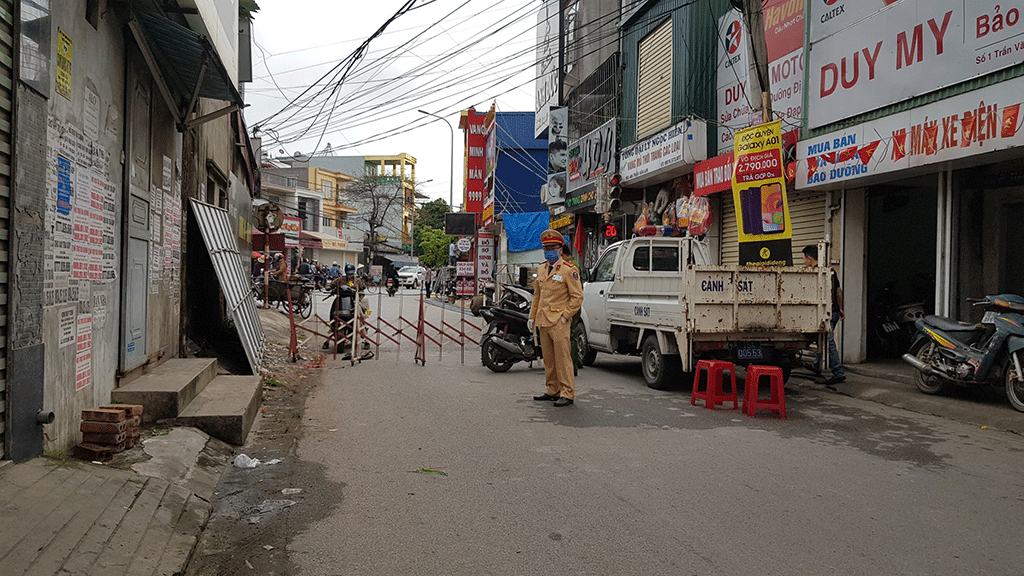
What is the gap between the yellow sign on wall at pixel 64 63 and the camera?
4.79 meters

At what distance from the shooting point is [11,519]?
11.1 feet

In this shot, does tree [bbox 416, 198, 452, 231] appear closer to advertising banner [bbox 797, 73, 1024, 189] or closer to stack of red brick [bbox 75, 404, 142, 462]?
advertising banner [bbox 797, 73, 1024, 189]

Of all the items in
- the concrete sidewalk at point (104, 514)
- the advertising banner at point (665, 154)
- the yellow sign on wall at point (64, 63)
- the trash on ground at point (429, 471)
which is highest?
the advertising banner at point (665, 154)

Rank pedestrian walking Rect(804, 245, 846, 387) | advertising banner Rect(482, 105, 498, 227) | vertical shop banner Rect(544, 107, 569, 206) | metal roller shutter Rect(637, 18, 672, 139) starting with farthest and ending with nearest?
advertising banner Rect(482, 105, 498, 227), vertical shop banner Rect(544, 107, 569, 206), metal roller shutter Rect(637, 18, 672, 139), pedestrian walking Rect(804, 245, 846, 387)

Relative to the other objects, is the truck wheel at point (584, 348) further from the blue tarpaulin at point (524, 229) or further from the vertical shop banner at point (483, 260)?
the blue tarpaulin at point (524, 229)

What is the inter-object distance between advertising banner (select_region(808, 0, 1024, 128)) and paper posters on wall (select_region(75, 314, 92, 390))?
9735 millimetres

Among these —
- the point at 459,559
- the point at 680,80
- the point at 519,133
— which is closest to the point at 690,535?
the point at 459,559

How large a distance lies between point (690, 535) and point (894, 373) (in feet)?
26.6

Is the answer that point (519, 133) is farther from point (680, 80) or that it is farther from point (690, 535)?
point (690, 535)

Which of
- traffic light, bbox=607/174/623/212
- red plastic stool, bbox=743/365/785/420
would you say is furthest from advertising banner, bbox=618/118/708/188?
red plastic stool, bbox=743/365/785/420

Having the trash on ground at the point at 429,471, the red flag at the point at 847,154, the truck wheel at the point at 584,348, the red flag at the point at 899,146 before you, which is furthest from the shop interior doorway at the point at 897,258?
the trash on ground at the point at 429,471

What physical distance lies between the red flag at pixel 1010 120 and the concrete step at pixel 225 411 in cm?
869

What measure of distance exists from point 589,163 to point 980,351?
14106 mm

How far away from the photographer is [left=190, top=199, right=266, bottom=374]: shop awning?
9.19m
